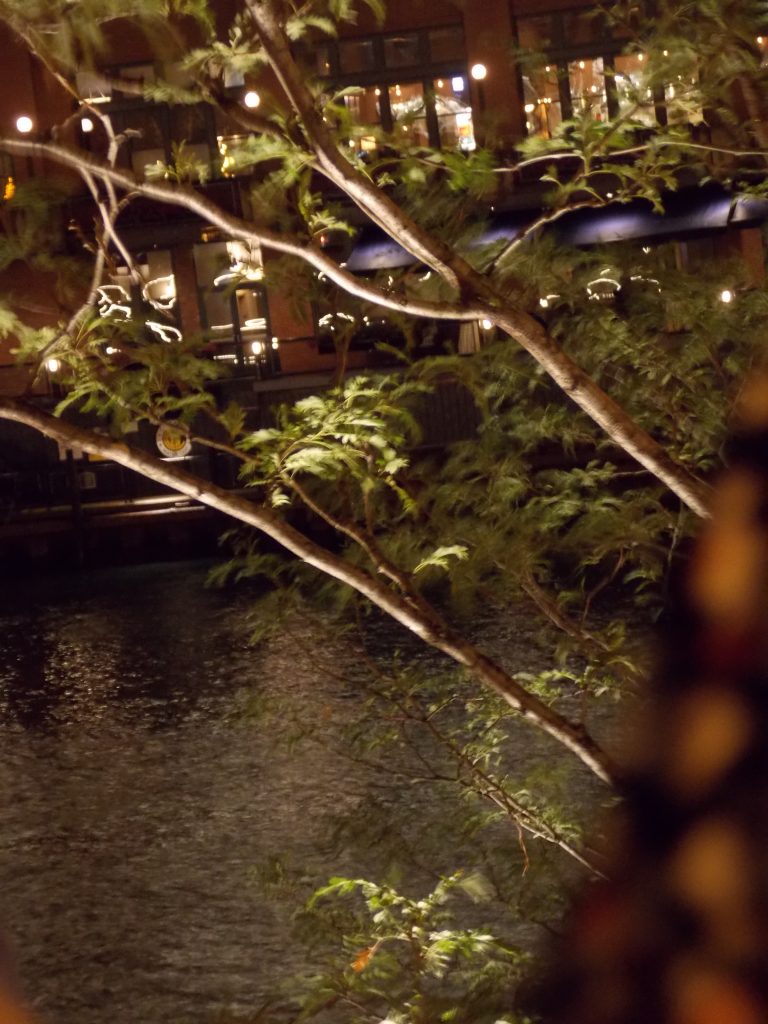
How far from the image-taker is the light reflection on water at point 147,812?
296 inches

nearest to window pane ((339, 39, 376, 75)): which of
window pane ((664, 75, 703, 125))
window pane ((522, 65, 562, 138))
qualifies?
window pane ((522, 65, 562, 138))

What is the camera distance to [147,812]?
10398mm

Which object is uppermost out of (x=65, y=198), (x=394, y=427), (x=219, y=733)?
(x=65, y=198)

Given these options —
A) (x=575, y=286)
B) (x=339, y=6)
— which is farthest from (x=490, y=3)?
(x=339, y=6)

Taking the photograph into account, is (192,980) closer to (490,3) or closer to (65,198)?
(65,198)

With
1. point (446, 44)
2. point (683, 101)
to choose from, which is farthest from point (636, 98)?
point (446, 44)

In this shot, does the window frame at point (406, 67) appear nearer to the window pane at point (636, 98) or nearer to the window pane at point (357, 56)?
the window pane at point (357, 56)

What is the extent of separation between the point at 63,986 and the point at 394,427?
16.6 ft

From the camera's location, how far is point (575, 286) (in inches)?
178

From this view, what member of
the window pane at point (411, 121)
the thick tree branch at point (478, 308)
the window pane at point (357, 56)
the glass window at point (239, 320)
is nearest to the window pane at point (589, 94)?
the window pane at point (411, 121)

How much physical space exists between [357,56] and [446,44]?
5.64 ft

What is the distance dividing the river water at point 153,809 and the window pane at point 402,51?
12644 millimetres

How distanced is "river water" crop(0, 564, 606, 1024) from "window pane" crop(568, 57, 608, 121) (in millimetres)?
1643

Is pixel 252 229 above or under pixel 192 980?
above
